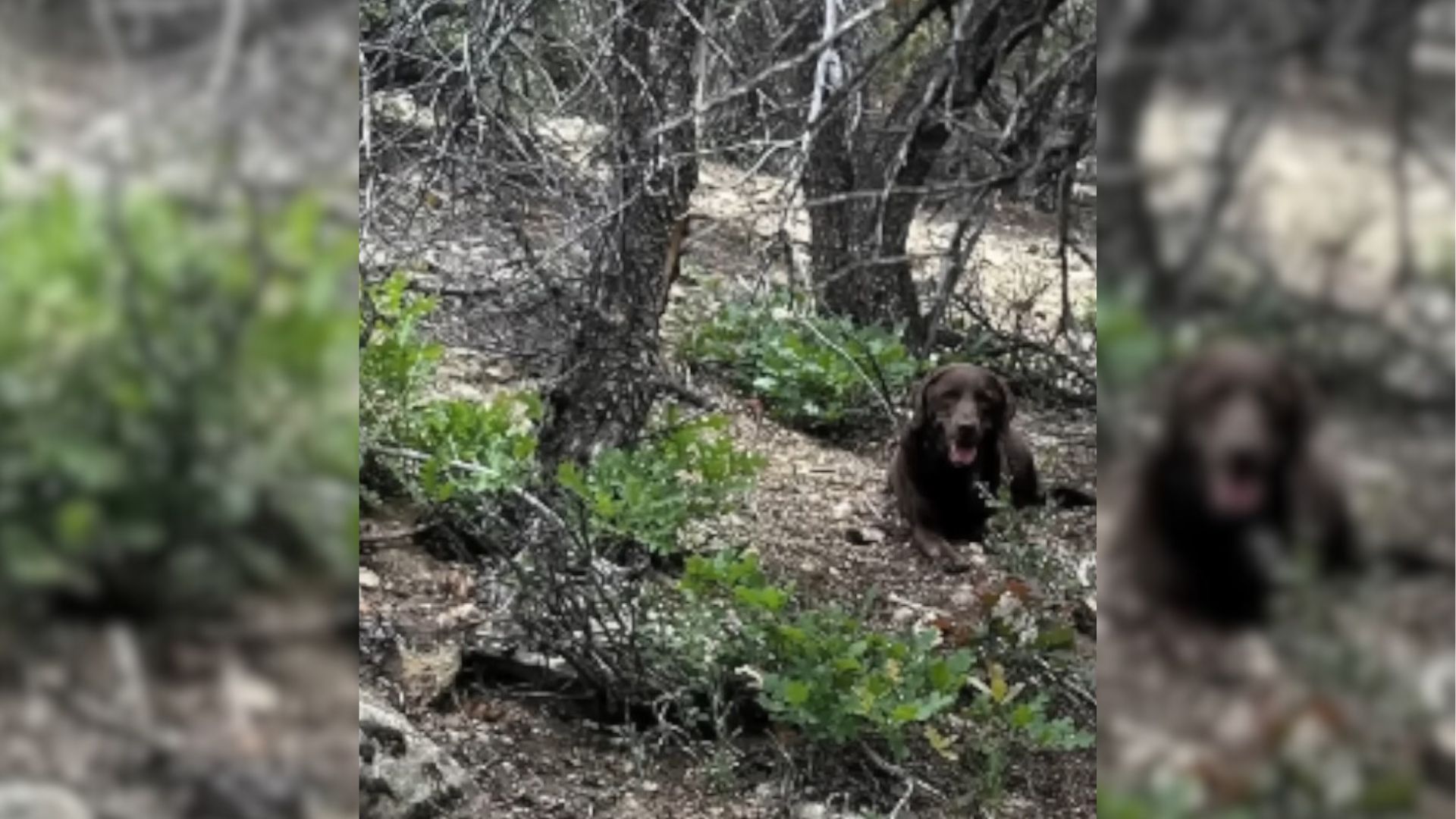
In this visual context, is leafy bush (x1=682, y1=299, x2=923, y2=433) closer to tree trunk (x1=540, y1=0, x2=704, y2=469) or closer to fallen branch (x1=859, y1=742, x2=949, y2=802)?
tree trunk (x1=540, y1=0, x2=704, y2=469)

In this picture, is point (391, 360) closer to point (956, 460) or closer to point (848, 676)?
point (848, 676)

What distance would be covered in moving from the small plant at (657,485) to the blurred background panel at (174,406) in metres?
3.36

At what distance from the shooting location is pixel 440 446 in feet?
15.4

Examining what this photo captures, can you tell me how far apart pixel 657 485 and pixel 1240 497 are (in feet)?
12.9

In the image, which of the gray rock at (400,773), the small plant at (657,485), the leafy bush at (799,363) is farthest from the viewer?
the leafy bush at (799,363)

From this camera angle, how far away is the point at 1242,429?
758mm

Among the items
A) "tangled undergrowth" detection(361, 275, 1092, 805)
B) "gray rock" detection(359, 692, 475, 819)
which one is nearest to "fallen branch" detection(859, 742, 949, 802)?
"tangled undergrowth" detection(361, 275, 1092, 805)

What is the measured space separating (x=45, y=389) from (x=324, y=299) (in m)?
0.14

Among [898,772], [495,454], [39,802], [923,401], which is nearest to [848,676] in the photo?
[898,772]

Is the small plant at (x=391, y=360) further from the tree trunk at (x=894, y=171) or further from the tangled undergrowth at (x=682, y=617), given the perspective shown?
the tree trunk at (x=894, y=171)

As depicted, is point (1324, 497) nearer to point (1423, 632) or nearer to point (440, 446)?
point (1423, 632)

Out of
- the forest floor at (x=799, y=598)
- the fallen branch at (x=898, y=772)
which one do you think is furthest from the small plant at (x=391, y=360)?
the fallen branch at (x=898, y=772)

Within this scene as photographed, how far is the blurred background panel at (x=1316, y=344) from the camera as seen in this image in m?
0.76

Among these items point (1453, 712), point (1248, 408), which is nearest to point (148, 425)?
point (1248, 408)
